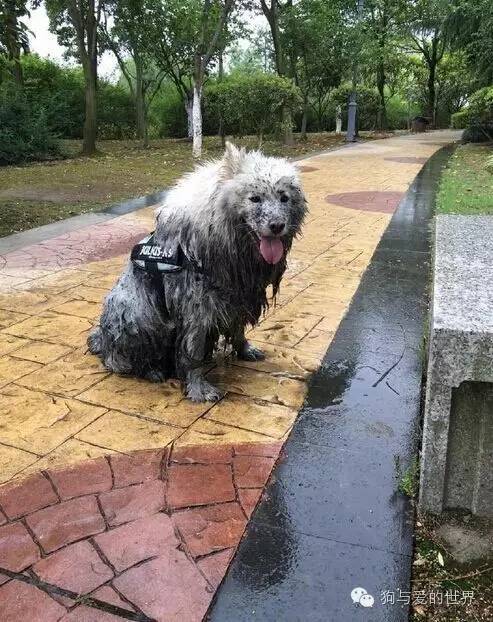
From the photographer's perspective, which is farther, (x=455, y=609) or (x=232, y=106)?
(x=232, y=106)

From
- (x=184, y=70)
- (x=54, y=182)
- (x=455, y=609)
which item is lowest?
(x=455, y=609)

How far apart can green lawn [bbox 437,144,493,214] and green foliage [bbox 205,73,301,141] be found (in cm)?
542

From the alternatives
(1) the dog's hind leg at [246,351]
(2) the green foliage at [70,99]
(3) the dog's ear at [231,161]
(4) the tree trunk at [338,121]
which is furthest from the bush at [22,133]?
(3) the dog's ear at [231,161]

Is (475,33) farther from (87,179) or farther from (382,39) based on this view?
(87,179)

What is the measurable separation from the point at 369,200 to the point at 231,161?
7319mm

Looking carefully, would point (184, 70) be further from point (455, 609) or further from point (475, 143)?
point (455, 609)

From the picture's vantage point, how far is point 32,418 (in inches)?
132

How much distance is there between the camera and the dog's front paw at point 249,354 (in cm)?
412

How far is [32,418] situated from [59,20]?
22.8 meters

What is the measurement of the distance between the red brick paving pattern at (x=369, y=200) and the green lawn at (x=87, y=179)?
3.79 meters

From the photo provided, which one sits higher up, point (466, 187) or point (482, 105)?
point (482, 105)

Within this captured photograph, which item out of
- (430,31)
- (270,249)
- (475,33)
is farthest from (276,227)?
(430,31)

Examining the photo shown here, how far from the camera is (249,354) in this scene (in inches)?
162

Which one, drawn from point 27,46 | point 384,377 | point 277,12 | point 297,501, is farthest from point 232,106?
point 297,501
